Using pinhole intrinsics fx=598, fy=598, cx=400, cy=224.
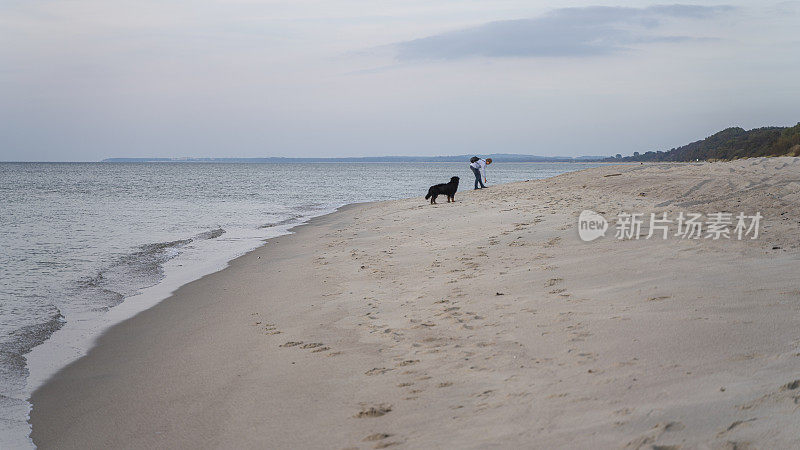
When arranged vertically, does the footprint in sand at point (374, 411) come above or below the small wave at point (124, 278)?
above

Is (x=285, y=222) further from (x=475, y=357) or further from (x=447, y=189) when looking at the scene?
(x=475, y=357)

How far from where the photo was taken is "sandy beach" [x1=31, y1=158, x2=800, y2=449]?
11.0ft

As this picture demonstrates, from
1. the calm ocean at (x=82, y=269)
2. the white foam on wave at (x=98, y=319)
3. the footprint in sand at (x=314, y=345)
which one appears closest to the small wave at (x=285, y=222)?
the calm ocean at (x=82, y=269)

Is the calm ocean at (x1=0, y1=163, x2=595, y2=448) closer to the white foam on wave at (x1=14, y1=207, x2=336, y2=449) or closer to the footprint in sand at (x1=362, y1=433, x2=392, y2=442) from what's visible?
the white foam on wave at (x1=14, y1=207, x2=336, y2=449)

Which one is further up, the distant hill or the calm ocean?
the distant hill

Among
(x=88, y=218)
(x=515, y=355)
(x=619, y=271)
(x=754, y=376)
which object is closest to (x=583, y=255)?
(x=619, y=271)

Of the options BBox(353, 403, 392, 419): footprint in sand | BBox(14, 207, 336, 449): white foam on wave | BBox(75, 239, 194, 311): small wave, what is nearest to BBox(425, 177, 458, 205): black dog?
BBox(14, 207, 336, 449): white foam on wave

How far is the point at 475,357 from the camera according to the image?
476cm

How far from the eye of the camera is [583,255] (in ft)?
26.7

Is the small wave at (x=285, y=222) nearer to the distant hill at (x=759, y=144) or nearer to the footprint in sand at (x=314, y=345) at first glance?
the footprint in sand at (x=314, y=345)

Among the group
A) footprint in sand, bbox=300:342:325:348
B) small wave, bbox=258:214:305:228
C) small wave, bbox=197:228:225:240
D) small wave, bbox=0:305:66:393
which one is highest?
footprint in sand, bbox=300:342:325:348

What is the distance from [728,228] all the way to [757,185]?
5.69 m

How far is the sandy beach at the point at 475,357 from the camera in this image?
11.0ft

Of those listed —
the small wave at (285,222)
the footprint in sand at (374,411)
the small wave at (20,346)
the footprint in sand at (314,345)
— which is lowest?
the small wave at (20,346)
